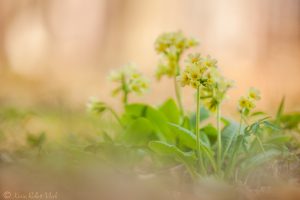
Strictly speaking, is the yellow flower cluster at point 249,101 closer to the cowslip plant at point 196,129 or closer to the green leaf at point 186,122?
the cowslip plant at point 196,129

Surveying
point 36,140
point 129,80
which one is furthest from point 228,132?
point 36,140

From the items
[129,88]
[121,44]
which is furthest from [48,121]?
[121,44]

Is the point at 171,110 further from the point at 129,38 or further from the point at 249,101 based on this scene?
the point at 129,38
